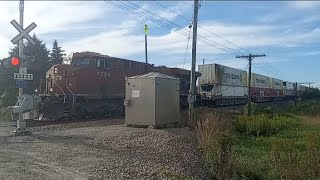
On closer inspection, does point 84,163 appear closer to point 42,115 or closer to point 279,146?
point 279,146

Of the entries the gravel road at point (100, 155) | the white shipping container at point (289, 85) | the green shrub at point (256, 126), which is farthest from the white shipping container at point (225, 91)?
the white shipping container at point (289, 85)

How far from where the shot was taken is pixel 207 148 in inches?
442

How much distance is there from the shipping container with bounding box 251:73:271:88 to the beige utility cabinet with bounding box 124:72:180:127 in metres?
30.6

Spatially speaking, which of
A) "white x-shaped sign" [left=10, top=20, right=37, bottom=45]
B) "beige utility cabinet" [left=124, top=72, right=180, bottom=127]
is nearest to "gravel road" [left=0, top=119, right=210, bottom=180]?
"beige utility cabinet" [left=124, top=72, right=180, bottom=127]

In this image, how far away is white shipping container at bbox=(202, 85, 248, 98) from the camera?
3459 centimetres

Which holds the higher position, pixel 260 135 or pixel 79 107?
pixel 79 107

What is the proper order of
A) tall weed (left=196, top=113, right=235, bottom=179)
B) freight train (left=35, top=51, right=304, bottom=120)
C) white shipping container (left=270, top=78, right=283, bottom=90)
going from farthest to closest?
white shipping container (left=270, top=78, right=283, bottom=90)
freight train (left=35, top=51, right=304, bottom=120)
tall weed (left=196, top=113, right=235, bottom=179)

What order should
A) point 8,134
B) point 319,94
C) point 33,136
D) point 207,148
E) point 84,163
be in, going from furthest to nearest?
point 319,94
point 8,134
point 33,136
point 207,148
point 84,163

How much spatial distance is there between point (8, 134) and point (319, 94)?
7841cm

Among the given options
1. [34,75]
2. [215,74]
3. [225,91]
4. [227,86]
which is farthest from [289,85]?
[34,75]

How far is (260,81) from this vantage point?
48.6m

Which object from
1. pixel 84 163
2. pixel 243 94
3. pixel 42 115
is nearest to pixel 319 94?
pixel 243 94

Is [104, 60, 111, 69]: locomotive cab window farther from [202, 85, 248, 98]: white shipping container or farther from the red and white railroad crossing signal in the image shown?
[202, 85, 248, 98]: white shipping container

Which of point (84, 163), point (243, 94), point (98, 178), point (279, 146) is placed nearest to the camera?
point (98, 178)
